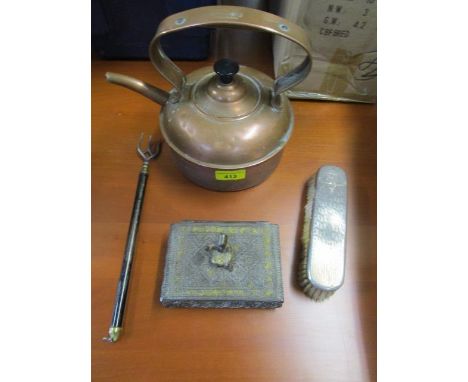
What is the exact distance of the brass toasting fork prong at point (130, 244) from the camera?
45 centimetres

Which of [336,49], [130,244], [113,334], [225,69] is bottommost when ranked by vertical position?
[113,334]

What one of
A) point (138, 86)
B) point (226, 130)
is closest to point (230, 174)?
point (226, 130)

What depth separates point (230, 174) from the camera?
19.3 inches

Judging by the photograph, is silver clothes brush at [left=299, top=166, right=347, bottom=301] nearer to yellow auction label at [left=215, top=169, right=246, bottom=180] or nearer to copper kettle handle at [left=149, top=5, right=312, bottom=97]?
yellow auction label at [left=215, top=169, right=246, bottom=180]

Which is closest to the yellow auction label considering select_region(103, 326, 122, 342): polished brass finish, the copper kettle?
the copper kettle

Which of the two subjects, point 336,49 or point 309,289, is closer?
point 309,289

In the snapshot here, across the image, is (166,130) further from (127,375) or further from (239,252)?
(127,375)

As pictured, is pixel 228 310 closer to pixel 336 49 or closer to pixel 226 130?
pixel 226 130

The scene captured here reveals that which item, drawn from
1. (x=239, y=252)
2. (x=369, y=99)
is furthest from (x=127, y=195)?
(x=369, y=99)

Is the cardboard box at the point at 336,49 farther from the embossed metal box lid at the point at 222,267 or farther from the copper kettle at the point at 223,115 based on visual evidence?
the embossed metal box lid at the point at 222,267

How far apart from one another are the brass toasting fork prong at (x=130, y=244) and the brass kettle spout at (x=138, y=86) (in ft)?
0.41

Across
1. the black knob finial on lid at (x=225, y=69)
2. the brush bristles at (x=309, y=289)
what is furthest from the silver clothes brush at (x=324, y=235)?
the black knob finial on lid at (x=225, y=69)

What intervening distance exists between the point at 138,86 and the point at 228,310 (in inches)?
13.5

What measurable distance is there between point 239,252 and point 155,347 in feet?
0.57
